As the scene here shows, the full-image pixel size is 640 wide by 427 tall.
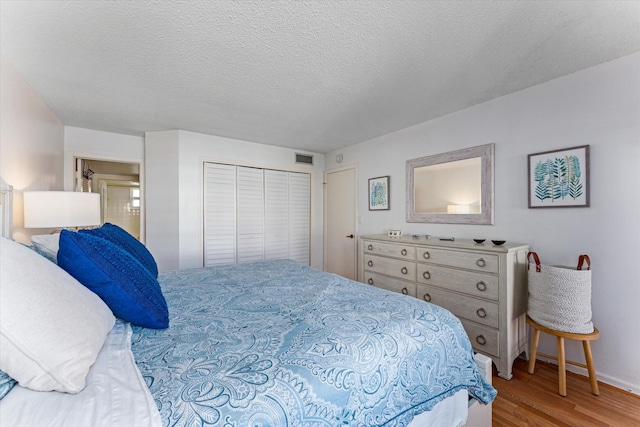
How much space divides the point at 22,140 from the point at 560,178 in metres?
4.31

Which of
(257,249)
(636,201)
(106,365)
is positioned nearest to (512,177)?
(636,201)

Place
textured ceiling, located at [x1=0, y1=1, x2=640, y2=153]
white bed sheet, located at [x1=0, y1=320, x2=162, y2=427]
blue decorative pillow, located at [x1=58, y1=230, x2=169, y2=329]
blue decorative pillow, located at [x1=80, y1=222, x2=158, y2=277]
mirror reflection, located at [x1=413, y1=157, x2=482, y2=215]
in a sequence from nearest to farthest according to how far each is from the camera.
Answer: white bed sheet, located at [x1=0, y1=320, x2=162, y2=427]
blue decorative pillow, located at [x1=58, y1=230, x2=169, y2=329]
textured ceiling, located at [x1=0, y1=1, x2=640, y2=153]
blue decorative pillow, located at [x1=80, y1=222, x2=158, y2=277]
mirror reflection, located at [x1=413, y1=157, x2=482, y2=215]

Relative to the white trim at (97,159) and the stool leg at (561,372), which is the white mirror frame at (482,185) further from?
the white trim at (97,159)

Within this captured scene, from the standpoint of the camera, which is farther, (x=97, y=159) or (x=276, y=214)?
(x=276, y=214)

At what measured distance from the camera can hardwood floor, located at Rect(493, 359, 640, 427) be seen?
158cm

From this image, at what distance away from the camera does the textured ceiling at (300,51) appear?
1.43 m

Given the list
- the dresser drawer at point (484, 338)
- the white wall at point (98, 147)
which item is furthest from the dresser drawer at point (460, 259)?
the white wall at point (98, 147)

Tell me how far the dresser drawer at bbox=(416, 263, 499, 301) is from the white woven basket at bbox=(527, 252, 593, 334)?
0.94 ft

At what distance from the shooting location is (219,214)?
12.3 ft

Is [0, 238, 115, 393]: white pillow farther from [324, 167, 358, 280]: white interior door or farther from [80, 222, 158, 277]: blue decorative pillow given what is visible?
[324, 167, 358, 280]: white interior door

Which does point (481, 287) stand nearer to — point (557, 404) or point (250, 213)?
point (557, 404)

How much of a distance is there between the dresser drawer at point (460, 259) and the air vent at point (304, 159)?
259 centimetres

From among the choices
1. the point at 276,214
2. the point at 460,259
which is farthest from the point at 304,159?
the point at 460,259

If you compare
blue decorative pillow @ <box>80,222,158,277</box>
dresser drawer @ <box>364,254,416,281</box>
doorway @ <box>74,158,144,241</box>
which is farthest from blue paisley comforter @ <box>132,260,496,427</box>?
doorway @ <box>74,158,144,241</box>
